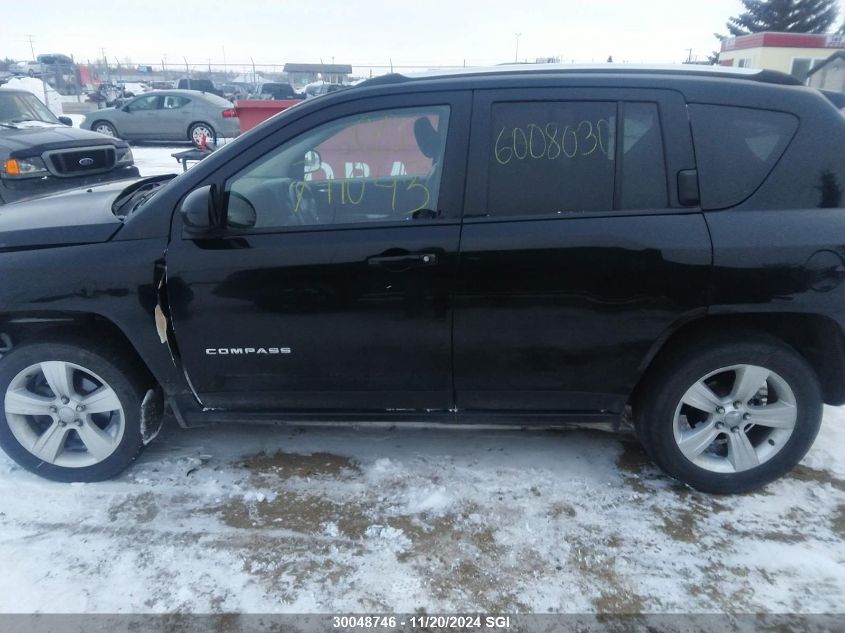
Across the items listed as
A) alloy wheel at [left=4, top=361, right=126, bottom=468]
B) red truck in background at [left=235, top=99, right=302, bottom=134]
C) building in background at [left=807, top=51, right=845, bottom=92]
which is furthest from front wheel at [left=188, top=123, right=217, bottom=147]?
building in background at [left=807, top=51, right=845, bottom=92]

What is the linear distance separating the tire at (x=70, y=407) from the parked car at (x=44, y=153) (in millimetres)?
5282

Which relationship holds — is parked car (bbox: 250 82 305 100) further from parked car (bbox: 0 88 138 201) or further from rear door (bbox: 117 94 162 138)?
parked car (bbox: 0 88 138 201)

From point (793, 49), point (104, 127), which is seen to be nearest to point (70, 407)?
point (104, 127)

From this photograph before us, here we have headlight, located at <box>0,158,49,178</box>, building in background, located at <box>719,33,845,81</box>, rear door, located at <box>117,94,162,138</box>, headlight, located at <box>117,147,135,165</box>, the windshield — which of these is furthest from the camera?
building in background, located at <box>719,33,845,81</box>

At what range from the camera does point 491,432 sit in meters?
3.63

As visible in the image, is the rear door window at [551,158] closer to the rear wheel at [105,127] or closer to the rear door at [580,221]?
the rear door at [580,221]

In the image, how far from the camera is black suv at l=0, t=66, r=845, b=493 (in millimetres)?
2736

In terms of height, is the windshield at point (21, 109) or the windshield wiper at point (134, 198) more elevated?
the windshield at point (21, 109)

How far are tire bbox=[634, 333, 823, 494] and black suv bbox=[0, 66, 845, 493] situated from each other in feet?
0.04

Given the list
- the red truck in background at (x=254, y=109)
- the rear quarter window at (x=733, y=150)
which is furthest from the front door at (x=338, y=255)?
the red truck in background at (x=254, y=109)

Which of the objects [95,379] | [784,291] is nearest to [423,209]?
[784,291]

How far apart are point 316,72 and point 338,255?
48.4m

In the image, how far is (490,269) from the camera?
109 inches

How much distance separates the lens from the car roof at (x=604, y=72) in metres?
2.86
